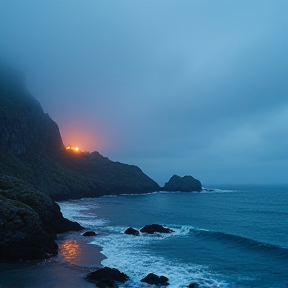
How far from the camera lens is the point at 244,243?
4353 centimetres

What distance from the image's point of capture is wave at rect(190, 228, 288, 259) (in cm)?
3833

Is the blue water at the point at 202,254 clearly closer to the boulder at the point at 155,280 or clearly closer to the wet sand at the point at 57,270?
the boulder at the point at 155,280

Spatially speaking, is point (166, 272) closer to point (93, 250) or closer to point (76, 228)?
point (93, 250)

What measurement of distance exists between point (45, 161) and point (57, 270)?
10314 cm

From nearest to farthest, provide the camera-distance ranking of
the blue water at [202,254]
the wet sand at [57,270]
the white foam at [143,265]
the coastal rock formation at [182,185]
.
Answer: the wet sand at [57,270] < the white foam at [143,265] < the blue water at [202,254] < the coastal rock formation at [182,185]

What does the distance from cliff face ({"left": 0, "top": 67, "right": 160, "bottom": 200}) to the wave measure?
214 ft

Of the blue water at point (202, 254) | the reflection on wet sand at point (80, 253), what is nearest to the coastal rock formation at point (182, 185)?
the blue water at point (202, 254)

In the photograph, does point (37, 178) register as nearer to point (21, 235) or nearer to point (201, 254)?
point (21, 235)

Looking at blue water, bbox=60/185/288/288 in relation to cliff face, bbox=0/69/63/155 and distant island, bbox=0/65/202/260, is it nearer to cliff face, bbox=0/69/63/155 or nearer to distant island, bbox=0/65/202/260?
distant island, bbox=0/65/202/260

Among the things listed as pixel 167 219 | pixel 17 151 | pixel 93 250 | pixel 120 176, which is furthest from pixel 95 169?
pixel 93 250

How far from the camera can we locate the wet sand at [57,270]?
22777 mm

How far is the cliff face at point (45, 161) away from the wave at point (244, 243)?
65213mm

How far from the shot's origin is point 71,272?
2606cm

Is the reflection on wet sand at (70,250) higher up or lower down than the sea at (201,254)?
higher up
